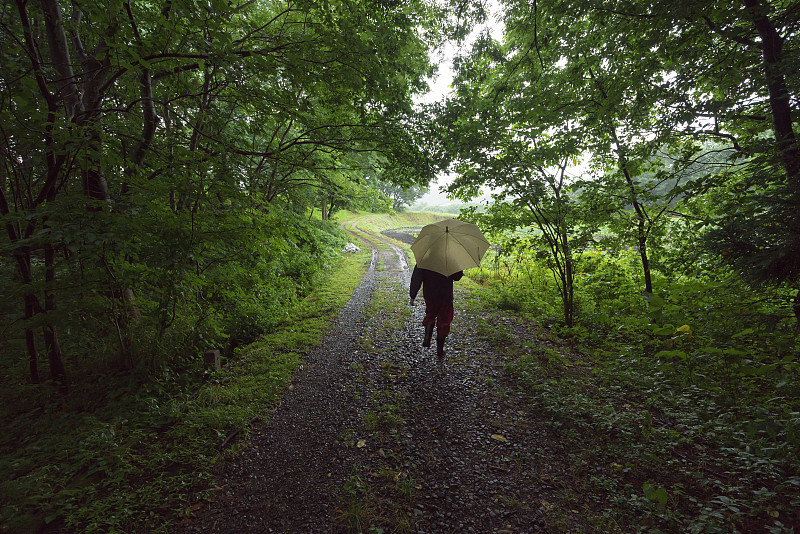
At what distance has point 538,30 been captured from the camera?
20.1 ft

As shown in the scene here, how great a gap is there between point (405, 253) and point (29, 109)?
58.7 ft

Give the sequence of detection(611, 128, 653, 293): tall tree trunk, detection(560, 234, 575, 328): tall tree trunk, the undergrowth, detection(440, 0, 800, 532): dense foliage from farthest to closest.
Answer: detection(560, 234, 575, 328): tall tree trunk < detection(611, 128, 653, 293): tall tree trunk < detection(440, 0, 800, 532): dense foliage < the undergrowth

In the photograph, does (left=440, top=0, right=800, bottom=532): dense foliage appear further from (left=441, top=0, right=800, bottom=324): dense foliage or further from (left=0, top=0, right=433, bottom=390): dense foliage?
(left=0, top=0, right=433, bottom=390): dense foliage

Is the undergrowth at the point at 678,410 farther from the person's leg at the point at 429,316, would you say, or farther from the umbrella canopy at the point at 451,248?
the umbrella canopy at the point at 451,248

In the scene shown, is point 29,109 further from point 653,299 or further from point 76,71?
point 653,299

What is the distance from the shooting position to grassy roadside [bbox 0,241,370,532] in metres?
2.76

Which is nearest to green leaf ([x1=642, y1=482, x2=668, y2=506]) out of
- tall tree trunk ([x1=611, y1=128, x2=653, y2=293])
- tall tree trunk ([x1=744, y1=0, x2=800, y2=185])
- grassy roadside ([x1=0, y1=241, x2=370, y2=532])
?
tall tree trunk ([x1=744, y1=0, x2=800, y2=185])

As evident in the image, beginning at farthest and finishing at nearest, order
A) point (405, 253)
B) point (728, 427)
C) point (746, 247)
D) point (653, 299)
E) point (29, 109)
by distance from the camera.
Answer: point (405, 253) → point (653, 299) → point (746, 247) → point (728, 427) → point (29, 109)

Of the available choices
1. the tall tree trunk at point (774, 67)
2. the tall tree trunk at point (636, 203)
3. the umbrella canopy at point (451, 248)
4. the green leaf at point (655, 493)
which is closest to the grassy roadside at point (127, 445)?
the umbrella canopy at point (451, 248)

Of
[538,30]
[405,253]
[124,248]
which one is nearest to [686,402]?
[538,30]

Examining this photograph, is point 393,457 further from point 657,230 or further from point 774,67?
point 657,230

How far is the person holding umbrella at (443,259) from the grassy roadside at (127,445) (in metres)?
3.07

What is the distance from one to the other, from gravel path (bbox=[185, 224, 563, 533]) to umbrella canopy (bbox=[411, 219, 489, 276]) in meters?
1.98

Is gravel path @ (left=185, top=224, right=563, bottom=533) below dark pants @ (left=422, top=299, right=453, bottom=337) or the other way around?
below
